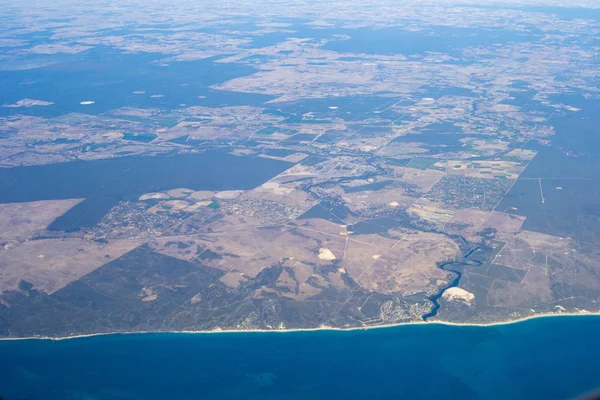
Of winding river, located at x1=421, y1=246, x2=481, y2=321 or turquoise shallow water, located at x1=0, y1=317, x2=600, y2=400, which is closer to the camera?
turquoise shallow water, located at x1=0, y1=317, x2=600, y2=400

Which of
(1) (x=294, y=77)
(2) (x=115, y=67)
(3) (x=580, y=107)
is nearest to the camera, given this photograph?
(3) (x=580, y=107)

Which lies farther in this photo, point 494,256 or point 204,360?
point 494,256

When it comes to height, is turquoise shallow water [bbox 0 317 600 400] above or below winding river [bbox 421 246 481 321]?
below

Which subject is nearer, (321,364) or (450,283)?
(321,364)

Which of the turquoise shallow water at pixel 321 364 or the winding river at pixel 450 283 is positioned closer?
the turquoise shallow water at pixel 321 364

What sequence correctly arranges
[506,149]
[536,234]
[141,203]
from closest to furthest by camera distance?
[536,234], [141,203], [506,149]

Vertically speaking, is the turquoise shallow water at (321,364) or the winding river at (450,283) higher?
the winding river at (450,283)

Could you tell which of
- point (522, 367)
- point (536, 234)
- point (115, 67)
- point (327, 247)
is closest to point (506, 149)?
point (536, 234)

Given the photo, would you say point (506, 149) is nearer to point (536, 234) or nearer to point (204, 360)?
point (536, 234)
